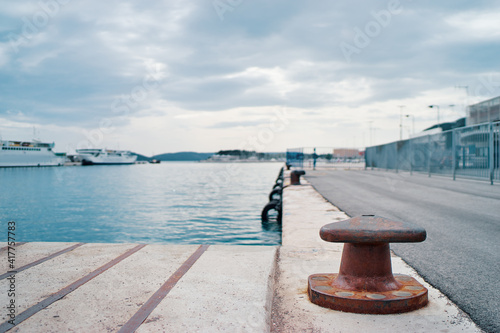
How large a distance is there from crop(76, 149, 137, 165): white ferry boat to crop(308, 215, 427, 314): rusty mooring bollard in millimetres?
177895

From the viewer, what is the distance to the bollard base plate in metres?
2.85

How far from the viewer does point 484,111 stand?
51719 mm

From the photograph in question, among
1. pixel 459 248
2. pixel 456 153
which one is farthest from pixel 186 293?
pixel 456 153

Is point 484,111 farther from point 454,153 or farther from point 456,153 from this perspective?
point 456,153

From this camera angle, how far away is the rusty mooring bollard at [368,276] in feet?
9.44

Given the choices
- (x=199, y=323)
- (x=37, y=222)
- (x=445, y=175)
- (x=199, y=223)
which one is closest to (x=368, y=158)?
(x=445, y=175)

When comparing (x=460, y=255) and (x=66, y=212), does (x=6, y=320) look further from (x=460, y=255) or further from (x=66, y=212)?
(x=66, y=212)

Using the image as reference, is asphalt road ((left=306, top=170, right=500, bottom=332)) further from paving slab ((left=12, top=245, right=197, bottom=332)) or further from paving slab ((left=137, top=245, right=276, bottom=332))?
paving slab ((left=12, top=245, right=197, bottom=332))

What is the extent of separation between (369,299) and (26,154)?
157 metres

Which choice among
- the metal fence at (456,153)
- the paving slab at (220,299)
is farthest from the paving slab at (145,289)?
the metal fence at (456,153)

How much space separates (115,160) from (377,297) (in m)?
191

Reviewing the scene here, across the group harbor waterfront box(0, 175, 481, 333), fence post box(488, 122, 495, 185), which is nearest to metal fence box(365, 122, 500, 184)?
fence post box(488, 122, 495, 185)

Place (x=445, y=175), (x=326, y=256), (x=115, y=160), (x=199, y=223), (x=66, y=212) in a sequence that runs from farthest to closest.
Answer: (x=115, y=160) < (x=66, y=212) < (x=445, y=175) < (x=199, y=223) < (x=326, y=256)

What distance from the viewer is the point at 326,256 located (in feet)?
15.2
